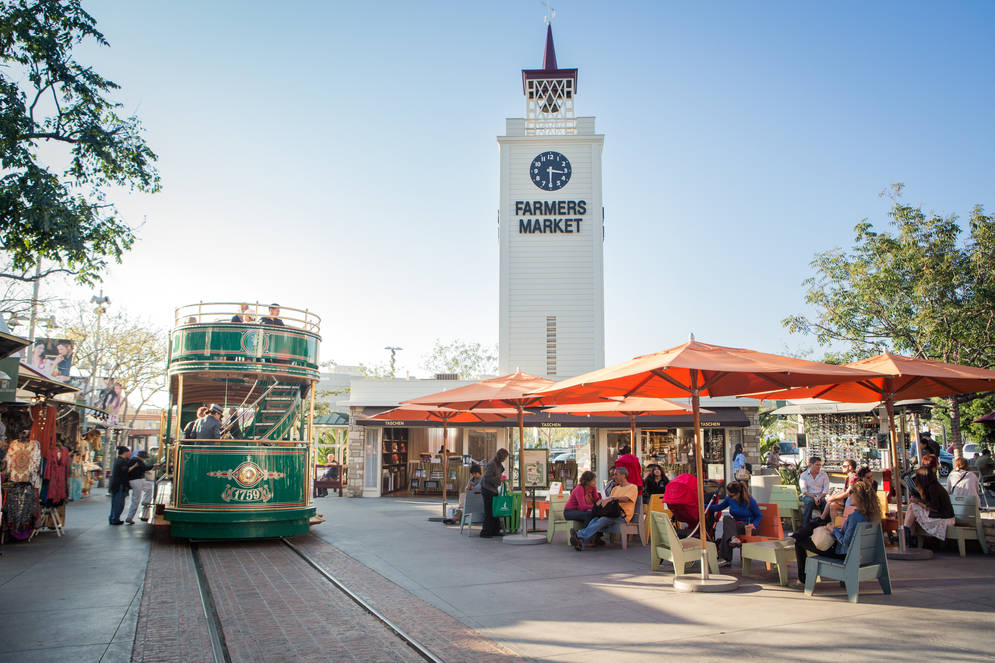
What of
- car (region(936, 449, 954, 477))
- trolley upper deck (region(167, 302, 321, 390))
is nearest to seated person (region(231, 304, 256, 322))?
trolley upper deck (region(167, 302, 321, 390))

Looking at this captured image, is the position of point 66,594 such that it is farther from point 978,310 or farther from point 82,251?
point 978,310

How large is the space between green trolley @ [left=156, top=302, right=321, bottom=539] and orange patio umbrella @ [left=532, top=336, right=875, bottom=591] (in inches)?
188

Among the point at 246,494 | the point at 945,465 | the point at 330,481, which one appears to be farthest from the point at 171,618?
the point at 945,465

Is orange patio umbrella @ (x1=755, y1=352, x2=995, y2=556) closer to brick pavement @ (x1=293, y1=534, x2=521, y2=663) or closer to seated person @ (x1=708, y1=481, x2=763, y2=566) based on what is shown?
seated person @ (x1=708, y1=481, x2=763, y2=566)

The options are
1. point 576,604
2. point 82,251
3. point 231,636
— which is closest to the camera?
point 231,636

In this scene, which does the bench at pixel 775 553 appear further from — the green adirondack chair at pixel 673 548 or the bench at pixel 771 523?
the bench at pixel 771 523

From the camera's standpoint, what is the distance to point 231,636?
5.91m

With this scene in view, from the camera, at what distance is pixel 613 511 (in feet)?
36.0

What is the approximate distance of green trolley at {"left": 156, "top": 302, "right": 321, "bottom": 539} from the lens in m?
11.1

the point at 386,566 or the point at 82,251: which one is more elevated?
the point at 82,251

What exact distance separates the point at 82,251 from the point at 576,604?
1108 centimetres

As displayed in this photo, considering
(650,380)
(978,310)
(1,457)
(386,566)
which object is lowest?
(386,566)

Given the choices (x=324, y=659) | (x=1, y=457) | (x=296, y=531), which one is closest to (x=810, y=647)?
(x=324, y=659)

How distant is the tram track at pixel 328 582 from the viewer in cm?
538
